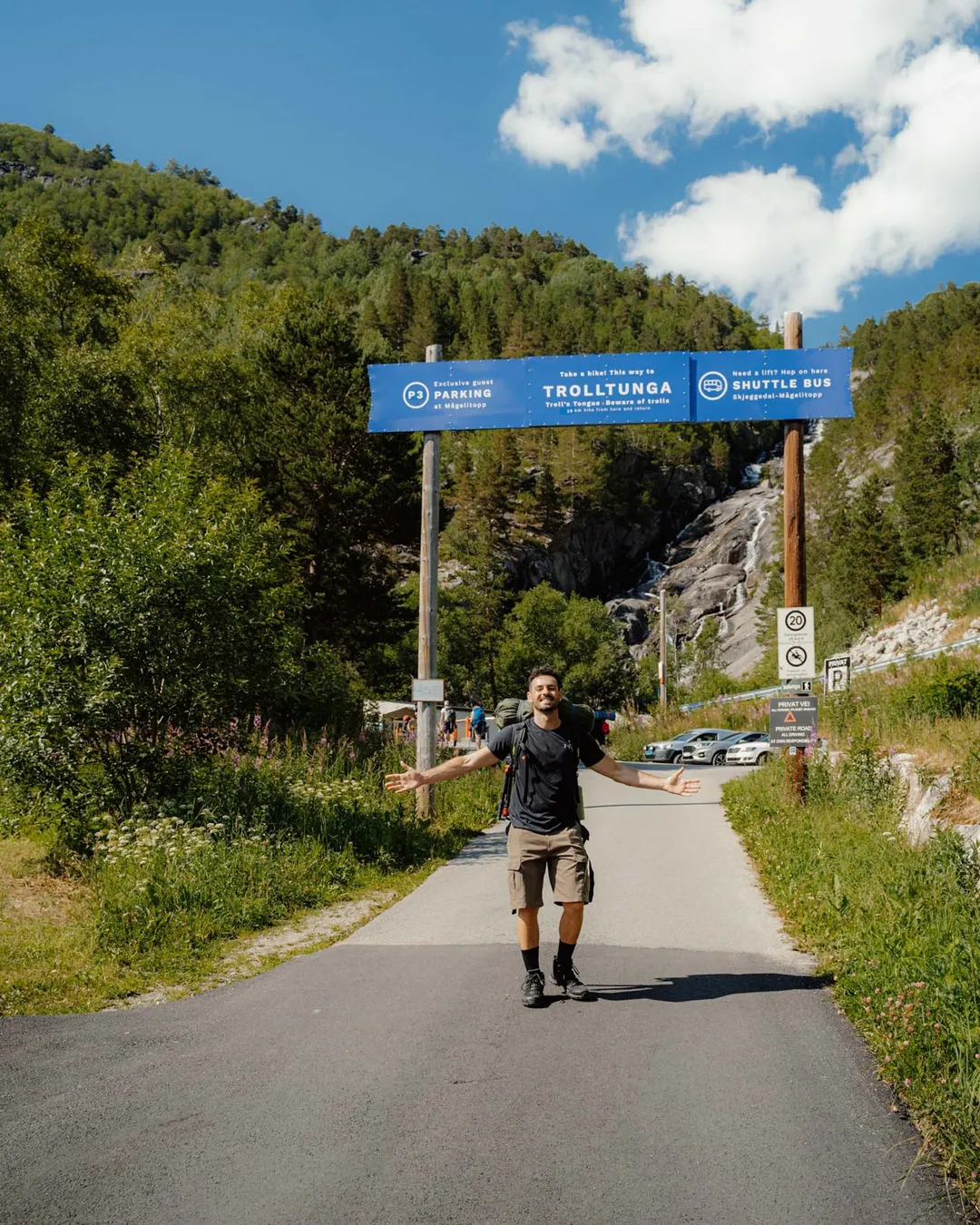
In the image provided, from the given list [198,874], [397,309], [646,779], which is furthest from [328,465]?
[397,309]

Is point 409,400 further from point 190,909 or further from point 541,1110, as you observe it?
point 541,1110

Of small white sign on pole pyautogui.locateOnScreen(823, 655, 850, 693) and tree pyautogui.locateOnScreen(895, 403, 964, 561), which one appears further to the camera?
tree pyautogui.locateOnScreen(895, 403, 964, 561)

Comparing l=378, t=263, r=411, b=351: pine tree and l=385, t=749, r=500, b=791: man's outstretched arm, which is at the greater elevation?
l=378, t=263, r=411, b=351: pine tree

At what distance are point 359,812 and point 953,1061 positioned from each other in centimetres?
786

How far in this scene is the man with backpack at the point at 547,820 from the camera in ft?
19.1

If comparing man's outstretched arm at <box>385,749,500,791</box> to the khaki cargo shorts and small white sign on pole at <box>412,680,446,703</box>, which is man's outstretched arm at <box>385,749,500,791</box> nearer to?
the khaki cargo shorts

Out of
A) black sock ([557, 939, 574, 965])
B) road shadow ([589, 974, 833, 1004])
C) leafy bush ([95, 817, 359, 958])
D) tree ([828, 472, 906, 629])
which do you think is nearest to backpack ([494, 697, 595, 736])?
black sock ([557, 939, 574, 965])

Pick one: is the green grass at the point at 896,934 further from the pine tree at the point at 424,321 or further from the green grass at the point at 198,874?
the pine tree at the point at 424,321

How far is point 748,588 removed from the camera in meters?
95.4

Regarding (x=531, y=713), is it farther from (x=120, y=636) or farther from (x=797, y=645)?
(x=797, y=645)

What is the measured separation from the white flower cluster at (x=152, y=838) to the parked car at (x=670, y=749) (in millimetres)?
26529

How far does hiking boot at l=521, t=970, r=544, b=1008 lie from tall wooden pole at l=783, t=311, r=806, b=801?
307 inches

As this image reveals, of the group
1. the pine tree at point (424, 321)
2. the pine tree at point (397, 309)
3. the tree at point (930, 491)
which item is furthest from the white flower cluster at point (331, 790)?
the pine tree at point (397, 309)

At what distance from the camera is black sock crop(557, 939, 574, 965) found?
5.92 m
